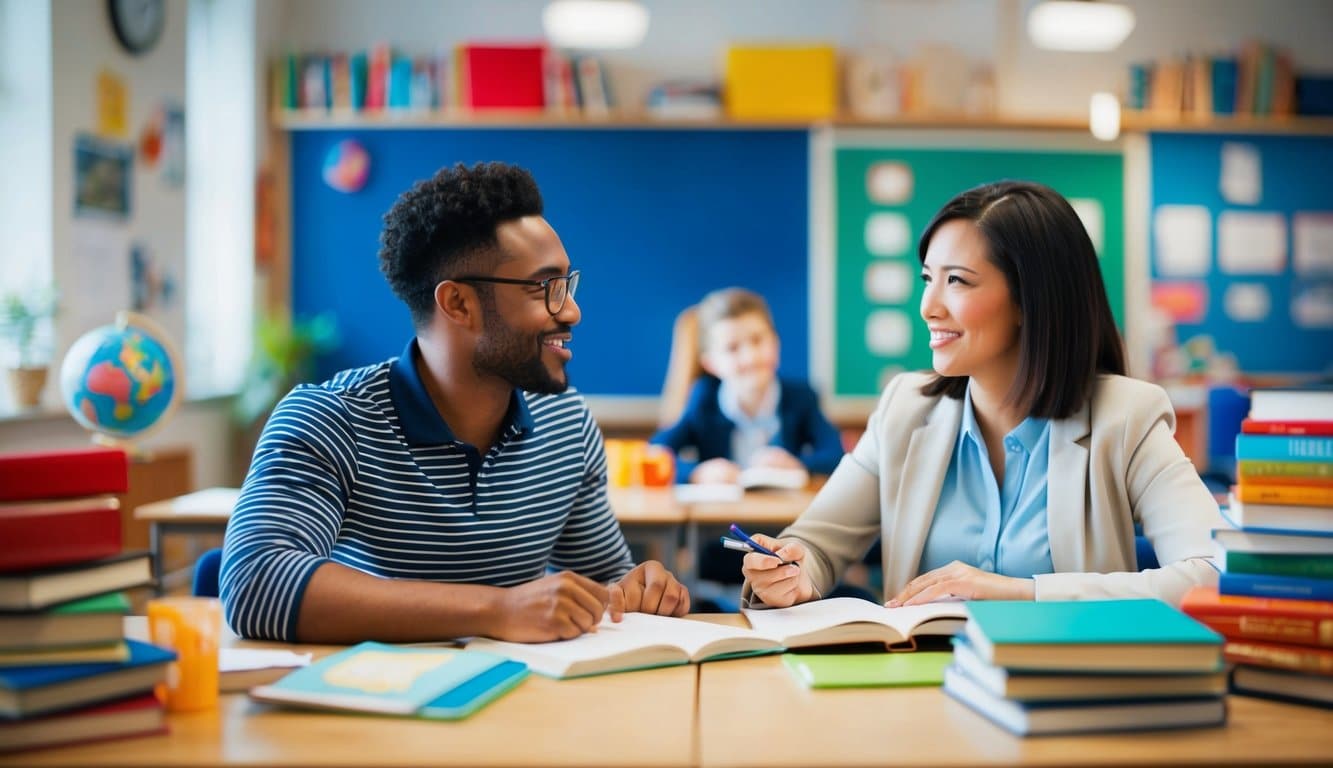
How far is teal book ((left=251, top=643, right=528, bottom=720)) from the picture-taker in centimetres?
124

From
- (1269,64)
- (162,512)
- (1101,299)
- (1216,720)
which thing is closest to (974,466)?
(1101,299)

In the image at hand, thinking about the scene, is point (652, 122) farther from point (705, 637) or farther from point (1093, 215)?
point (705, 637)

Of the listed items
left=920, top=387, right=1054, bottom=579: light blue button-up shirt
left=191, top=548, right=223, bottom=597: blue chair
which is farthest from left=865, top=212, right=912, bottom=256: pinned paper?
left=191, top=548, right=223, bottom=597: blue chair

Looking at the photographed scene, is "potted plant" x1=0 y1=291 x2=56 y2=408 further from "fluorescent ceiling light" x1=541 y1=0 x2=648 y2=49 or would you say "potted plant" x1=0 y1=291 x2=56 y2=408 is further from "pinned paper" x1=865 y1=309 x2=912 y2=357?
"pinned paper" x1=865 y1=309 x2=912 y2=357

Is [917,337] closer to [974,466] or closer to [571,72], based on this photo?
[571,72]

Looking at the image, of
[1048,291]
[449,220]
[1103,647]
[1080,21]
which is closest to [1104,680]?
[1103,647]

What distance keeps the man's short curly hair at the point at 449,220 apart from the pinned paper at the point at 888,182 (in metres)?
4.24

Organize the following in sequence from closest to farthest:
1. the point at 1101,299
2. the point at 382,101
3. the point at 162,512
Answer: the point at 1101,299 < the point at 162,512 < the point at 382,101

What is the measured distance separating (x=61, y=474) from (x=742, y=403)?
3.15 meters

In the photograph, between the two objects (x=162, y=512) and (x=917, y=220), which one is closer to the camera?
(x=162, y=512)

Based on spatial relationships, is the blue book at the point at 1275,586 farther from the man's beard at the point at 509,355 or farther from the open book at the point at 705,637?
the man's beard at the point at 509,355

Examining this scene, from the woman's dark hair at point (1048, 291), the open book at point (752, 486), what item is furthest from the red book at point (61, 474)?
the open book at point (752, 486)

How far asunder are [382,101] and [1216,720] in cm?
533

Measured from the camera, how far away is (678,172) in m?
5.94
